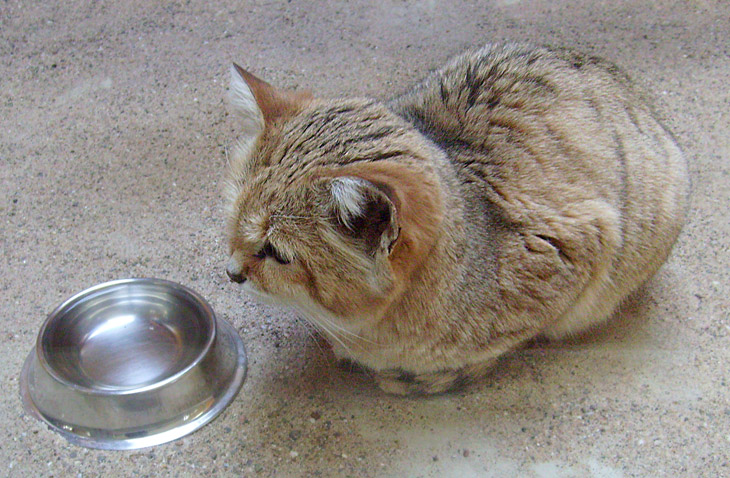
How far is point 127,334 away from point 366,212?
153 centimetres

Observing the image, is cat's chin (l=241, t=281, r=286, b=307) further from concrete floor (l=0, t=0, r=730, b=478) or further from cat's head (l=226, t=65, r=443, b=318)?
concrete floor (l=0, t=0, r=730, b=478)

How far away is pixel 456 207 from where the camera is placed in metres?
2.28

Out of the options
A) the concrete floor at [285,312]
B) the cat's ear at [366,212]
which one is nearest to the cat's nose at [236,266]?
the cat's ear at [366,212]

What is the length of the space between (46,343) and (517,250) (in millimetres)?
1916

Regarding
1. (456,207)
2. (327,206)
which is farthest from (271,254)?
(456,207)

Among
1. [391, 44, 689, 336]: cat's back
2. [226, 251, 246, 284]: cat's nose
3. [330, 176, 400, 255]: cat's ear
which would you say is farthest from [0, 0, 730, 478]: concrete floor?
[330, 176, 400, 255]: cat's ear

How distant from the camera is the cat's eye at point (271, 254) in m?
2.16

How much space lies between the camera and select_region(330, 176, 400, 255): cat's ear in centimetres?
182

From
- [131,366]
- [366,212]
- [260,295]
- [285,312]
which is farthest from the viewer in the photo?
[285,312]

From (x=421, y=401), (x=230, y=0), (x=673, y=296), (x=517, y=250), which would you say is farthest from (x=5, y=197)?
(x=673, y=296)

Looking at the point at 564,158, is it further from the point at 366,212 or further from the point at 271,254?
the point at 271,254

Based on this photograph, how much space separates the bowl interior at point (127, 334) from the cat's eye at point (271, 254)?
25.1 inches

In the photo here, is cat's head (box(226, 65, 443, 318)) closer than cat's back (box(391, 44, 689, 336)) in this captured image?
Yes

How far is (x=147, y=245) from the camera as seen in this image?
11.0 feet
